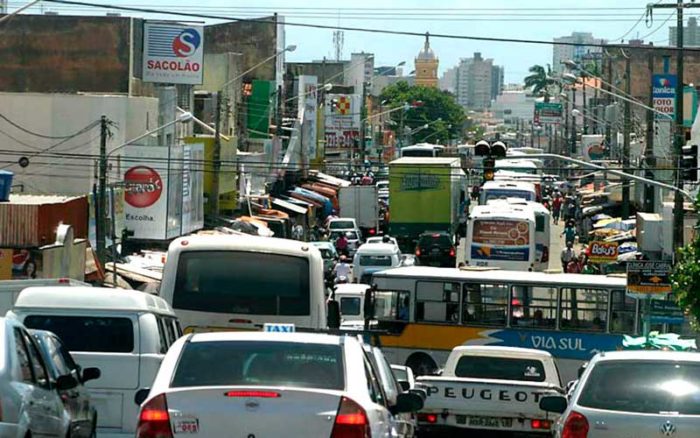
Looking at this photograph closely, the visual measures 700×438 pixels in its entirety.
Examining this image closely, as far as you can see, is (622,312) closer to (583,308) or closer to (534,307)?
(583,308)

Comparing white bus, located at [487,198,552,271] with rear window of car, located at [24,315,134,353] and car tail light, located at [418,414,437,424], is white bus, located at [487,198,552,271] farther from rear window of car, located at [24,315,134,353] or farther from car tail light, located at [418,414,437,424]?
rear window of car, located at [24,315,134,353]

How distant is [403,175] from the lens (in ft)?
217

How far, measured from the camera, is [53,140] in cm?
5428

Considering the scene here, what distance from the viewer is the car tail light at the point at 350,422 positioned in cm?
1005

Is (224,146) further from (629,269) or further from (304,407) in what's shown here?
(304,407)

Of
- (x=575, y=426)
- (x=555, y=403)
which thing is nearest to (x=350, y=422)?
(x=575, y=426)

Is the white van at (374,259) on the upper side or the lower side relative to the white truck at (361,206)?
lower

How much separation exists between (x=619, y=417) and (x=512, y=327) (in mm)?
20834

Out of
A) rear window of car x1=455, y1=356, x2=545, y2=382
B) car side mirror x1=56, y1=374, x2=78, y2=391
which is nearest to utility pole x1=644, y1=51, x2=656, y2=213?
rear window of car x1=455, y1=356, x2=545, y2=382

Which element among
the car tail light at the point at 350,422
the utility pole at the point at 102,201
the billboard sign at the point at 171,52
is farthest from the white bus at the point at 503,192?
the car tail light at the point at 350,422

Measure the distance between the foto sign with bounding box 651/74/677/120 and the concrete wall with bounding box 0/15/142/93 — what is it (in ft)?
76.1

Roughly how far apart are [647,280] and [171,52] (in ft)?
128

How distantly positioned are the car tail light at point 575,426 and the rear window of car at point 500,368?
33.0 feet

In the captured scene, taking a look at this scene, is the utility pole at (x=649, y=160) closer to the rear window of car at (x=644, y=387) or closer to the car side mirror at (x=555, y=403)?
the car side mirror at (x=555, y=403)
